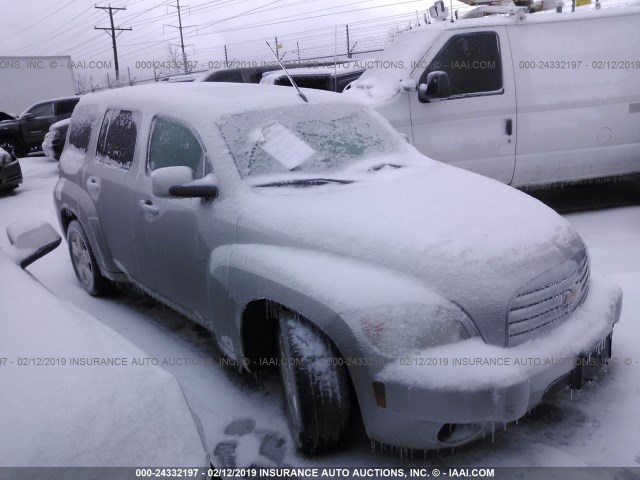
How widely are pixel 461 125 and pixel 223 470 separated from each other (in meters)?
4.53

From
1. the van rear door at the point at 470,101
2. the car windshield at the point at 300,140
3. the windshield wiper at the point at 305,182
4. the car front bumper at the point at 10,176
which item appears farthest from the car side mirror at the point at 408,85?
the car front bumper at the point at 10,176

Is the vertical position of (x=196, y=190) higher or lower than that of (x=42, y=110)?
lower

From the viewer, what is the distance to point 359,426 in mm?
2980

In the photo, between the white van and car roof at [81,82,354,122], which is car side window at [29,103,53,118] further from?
car roof at [81,82,354,122]

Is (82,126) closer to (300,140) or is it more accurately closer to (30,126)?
(300,140)

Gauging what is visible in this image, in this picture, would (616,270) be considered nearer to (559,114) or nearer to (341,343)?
(559,114)

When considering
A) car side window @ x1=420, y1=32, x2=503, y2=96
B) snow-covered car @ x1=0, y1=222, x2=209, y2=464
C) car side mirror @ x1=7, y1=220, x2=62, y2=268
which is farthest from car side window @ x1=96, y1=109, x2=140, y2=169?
car side window @ x1=420, y1=32, x2=503, y2=96

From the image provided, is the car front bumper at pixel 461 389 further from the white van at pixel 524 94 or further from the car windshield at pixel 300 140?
the white van at pixel 524 94

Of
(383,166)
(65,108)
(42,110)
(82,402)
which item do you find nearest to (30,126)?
(42,110)

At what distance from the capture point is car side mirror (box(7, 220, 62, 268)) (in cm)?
273

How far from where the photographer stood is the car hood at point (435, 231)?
2422 mm

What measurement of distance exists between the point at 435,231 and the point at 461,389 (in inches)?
27.7

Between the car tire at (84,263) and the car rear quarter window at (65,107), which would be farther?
the car rear quarter window at (65,107)

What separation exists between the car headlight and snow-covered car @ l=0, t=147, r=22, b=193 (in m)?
9.49
